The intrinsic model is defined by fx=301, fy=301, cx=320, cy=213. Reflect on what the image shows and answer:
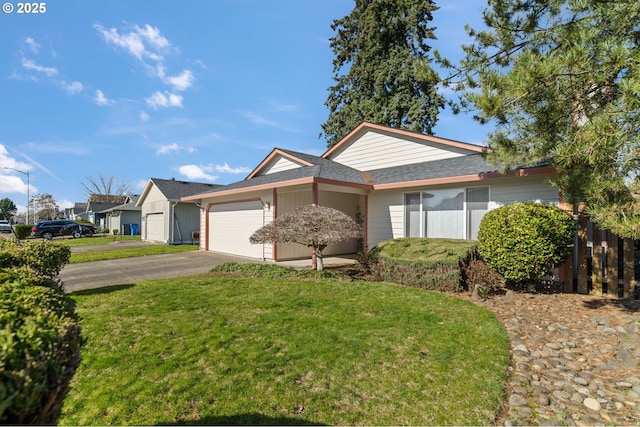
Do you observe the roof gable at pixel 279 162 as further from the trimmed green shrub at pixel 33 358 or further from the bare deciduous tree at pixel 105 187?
the bare deciduous tree at pixel 105 187

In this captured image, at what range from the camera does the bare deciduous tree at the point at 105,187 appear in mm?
52406

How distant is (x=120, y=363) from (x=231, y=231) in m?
11.3

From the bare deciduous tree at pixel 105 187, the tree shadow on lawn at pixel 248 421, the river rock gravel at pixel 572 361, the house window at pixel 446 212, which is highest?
the bare deciduous tree at pixel 105 187

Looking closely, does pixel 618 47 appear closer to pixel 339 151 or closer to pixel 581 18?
pixel 581 18

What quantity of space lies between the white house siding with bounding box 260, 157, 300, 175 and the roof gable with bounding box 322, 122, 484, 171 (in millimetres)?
2466

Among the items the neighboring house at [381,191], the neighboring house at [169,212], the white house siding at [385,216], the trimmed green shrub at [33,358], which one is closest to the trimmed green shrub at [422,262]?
the neighboring house at [381,191]

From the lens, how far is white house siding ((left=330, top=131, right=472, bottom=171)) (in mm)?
11938

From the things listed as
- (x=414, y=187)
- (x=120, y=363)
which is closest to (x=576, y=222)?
(x=414, y=187)

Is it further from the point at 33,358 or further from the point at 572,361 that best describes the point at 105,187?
the point at 572,361

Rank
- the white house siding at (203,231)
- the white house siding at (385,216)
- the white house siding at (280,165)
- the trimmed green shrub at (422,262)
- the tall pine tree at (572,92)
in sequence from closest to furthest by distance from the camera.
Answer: the tall pine tree at (572,92) → the trimmed green shrub at (422,262) → the white house siding at (385,216) → the white house siding at (280,165) → the white house siding at (203,231)

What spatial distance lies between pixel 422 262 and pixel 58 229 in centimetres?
3279

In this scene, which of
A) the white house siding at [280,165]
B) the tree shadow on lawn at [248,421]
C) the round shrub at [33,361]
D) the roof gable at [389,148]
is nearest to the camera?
the round shrub at [33,361]

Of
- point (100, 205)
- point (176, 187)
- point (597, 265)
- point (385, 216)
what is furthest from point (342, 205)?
point (100, 205)

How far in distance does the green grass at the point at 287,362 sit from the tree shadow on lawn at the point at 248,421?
0.01 meters
